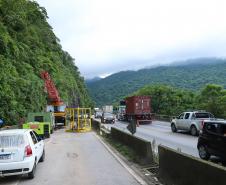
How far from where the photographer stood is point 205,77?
5472 inches

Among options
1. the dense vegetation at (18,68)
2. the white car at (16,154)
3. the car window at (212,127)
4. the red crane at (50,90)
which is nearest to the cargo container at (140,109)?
the red crane at (50,90)

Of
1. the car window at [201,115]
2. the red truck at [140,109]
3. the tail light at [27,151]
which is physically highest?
the red truck at [140,109]

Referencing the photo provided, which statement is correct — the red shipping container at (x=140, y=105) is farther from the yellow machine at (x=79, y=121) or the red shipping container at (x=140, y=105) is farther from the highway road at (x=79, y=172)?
the highway road at (x=79, y=172)

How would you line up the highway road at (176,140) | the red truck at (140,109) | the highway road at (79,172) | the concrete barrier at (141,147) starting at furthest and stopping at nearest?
the red truck at (140,109), the highway road at (176,140), the concrete barrier at (141,147), the highway road at (79,172)

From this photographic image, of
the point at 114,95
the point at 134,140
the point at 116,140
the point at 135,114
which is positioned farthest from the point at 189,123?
the point at 114,95

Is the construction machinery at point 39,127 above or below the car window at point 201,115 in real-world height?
below

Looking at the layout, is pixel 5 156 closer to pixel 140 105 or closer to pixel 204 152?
pixel 204 152

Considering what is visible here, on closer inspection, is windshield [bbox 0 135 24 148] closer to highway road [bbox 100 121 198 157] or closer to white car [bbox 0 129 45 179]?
white car [bbox 0 129 45 179]

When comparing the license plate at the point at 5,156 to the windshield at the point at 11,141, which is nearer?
the license plate at the point at 5,156

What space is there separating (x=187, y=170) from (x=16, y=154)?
4.98 m

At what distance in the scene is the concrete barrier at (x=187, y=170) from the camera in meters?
7.20

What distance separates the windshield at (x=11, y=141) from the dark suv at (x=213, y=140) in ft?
21.5

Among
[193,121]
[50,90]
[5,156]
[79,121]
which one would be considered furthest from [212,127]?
[50,90]

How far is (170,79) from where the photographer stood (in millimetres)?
160875
